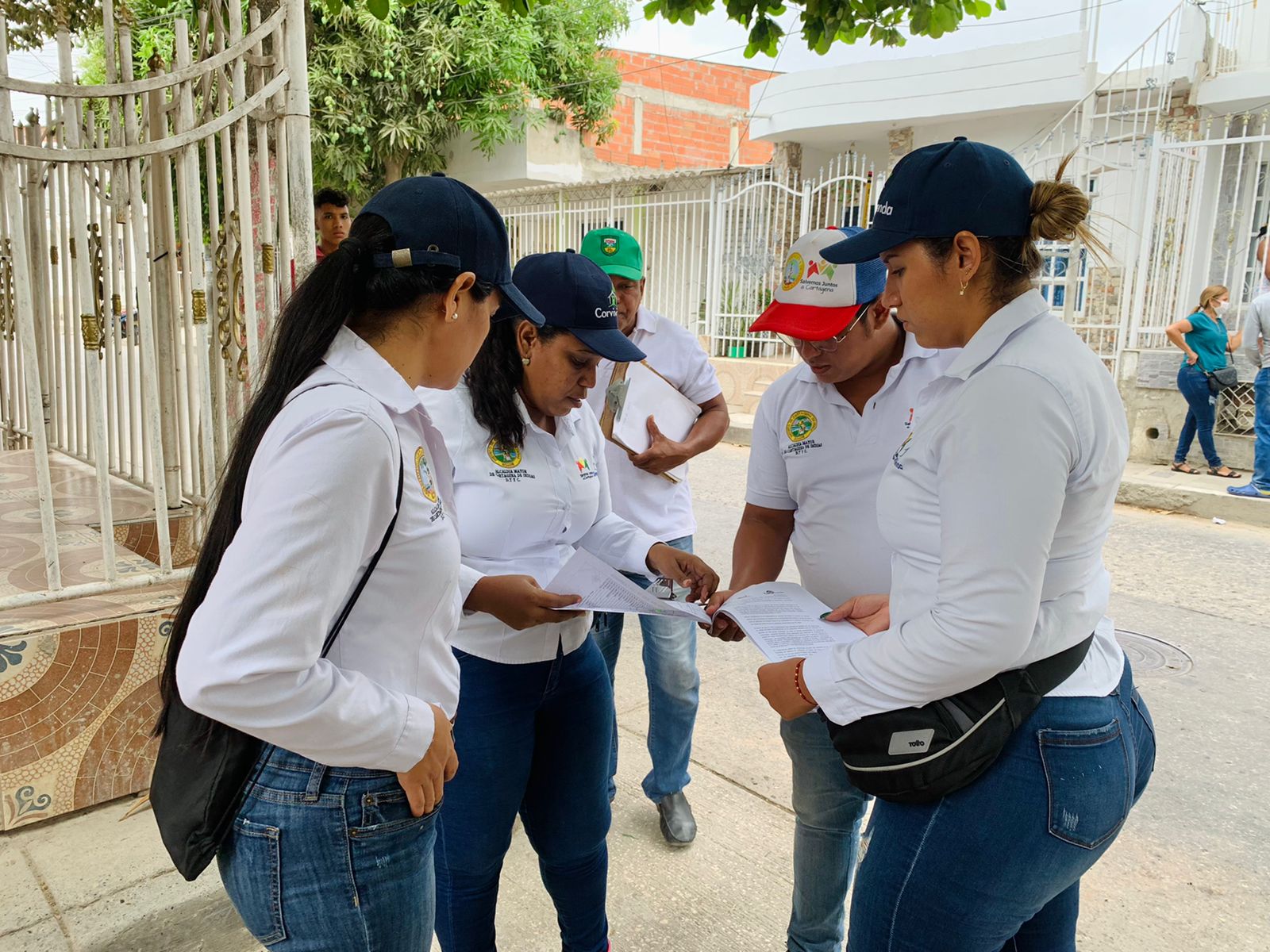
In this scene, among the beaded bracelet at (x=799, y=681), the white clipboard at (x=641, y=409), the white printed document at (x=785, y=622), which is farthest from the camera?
the white clipboard at (x=641, y=409)

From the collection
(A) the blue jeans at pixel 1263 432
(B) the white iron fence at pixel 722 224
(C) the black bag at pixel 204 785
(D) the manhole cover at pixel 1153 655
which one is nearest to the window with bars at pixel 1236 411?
(A) the blue jeans at pixel 1263 432

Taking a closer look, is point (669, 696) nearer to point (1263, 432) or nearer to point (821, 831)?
point (821, 831)

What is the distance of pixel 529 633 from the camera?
198 centimetres

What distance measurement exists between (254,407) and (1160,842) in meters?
3.10

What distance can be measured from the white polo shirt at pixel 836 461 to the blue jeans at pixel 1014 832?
0.70 metres

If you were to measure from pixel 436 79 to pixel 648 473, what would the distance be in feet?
39.3

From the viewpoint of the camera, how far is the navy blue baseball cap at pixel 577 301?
2.11m

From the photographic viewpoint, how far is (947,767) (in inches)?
55.5

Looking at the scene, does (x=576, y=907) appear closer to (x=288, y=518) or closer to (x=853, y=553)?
(x=853, y=553)

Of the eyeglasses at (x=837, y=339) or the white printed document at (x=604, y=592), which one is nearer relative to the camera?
the white printed document at (x=604, y=592)

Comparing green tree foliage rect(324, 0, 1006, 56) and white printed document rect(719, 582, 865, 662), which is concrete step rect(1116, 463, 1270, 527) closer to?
green tree foliage rect(324, 0, 1006, 56)

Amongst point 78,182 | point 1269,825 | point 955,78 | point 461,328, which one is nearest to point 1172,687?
point 1269,825

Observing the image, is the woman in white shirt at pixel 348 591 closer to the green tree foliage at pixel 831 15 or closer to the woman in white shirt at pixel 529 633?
the woman in white shirt at pixel 529 633

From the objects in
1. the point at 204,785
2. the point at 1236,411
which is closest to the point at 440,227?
the point at 204,785
